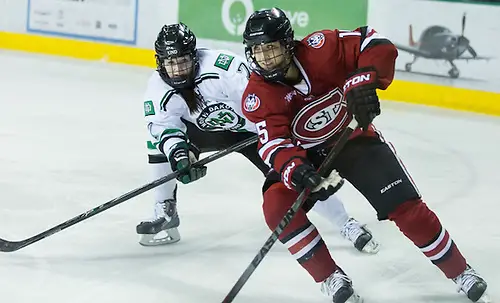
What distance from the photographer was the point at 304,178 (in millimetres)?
2256

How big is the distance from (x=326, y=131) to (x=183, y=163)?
20.6 inches

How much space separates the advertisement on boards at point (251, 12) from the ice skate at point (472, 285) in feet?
10.3

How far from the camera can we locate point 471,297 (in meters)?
2.50

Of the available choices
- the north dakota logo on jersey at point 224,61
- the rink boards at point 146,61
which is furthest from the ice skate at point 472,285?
the rink boards at point 146,61

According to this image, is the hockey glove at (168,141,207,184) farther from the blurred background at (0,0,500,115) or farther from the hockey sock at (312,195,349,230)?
the blurred background at (0,0,500,115)

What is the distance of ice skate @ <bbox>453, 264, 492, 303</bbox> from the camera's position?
2486mm

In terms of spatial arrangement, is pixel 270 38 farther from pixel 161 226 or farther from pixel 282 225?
Result: pixel 161 226

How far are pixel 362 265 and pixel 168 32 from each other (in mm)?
1009

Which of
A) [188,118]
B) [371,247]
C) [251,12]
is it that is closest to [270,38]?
[188,118]

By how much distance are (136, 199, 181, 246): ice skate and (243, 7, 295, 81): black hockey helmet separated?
0.86m

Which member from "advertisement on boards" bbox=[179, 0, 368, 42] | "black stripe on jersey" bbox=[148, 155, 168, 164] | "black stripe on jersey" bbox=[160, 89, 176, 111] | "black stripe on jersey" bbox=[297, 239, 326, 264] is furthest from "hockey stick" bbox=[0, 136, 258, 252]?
"advertisement on boards" bbox=[179, 0, 368, 42]

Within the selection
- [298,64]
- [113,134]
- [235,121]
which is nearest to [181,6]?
[113,134]

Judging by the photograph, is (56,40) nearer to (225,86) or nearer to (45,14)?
(45,14)

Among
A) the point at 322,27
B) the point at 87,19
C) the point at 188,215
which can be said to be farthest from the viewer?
the point at 87,19
